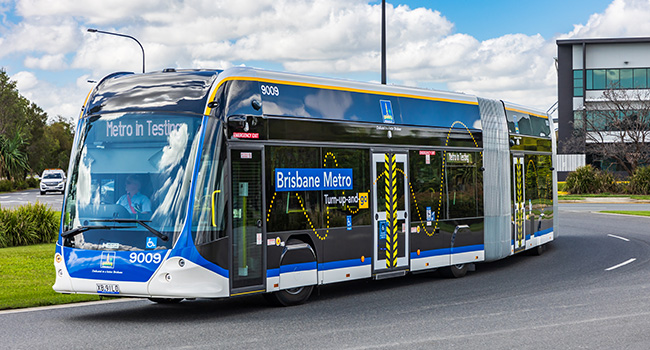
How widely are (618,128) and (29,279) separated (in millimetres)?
55670

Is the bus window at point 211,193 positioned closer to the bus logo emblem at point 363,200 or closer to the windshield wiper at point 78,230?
the windshield wiper at point 78,230

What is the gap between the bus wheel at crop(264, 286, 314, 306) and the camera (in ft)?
36.4

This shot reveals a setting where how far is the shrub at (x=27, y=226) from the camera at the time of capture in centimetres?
2023

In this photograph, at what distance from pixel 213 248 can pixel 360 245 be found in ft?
9.60

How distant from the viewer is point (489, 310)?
10766 mm

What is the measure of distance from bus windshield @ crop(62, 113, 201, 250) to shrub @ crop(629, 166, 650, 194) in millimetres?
41418

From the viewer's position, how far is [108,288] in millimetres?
9867

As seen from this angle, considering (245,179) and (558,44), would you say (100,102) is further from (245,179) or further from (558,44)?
(558,44)

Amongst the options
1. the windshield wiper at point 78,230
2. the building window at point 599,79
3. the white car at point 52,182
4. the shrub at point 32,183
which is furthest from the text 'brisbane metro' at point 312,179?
the shrub at point 32,183

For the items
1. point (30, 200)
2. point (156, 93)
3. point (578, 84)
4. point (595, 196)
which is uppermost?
point (578, 84)

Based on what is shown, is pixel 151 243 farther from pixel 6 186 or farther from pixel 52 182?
pixel 6 186

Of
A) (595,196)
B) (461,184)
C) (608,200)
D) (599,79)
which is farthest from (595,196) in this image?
(461,184)

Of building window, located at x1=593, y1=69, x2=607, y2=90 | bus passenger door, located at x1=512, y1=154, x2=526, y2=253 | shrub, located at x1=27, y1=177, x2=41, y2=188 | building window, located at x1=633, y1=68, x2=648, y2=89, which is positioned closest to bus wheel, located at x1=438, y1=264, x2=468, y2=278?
bus passenger door, located at x1=512, y1=154, x2=526, y2=253

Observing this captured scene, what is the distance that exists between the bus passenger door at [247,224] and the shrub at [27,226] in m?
11.6
